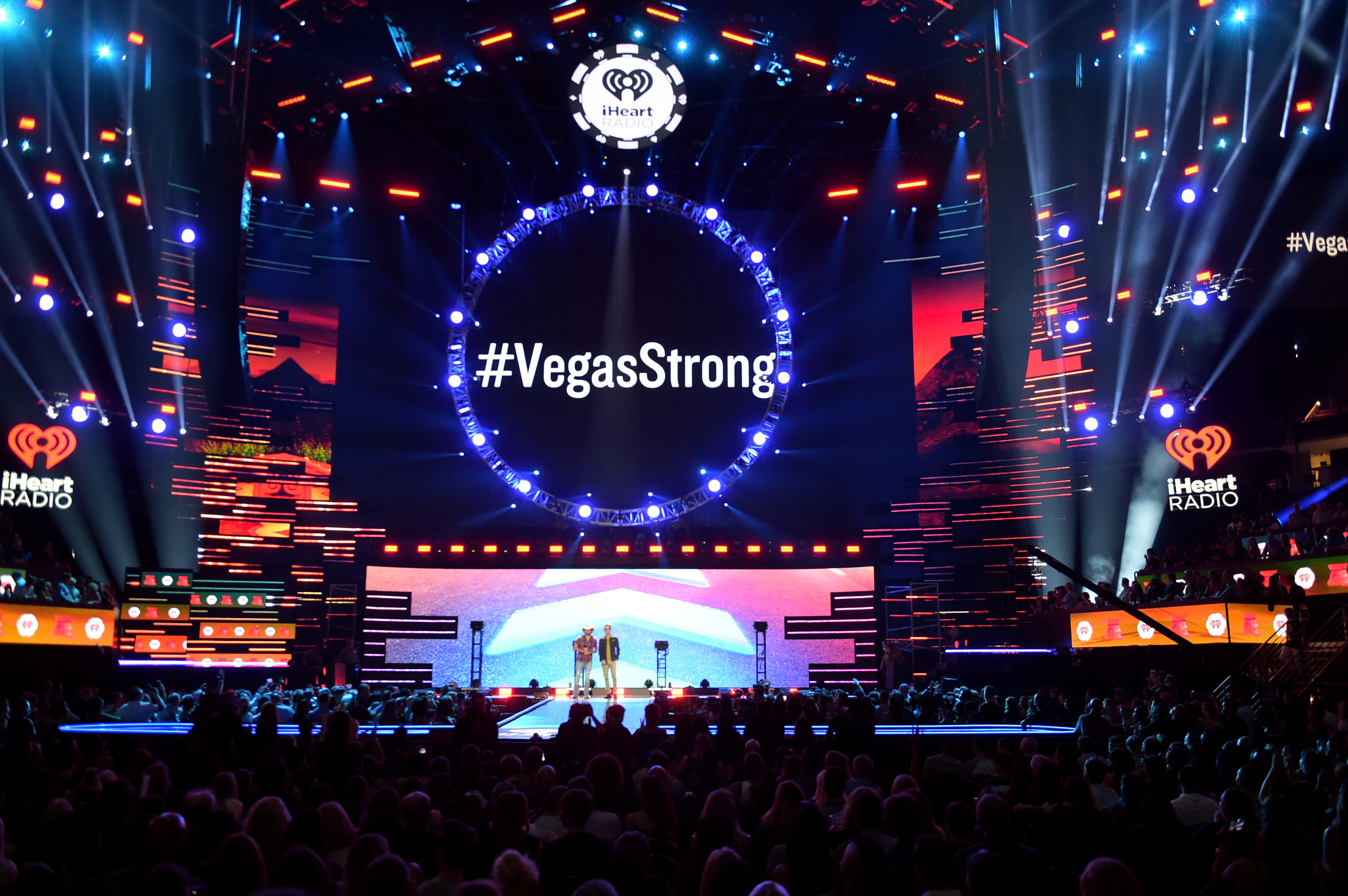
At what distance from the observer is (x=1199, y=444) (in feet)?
79.0

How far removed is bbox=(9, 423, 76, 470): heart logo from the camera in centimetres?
2098

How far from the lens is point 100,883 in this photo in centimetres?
309

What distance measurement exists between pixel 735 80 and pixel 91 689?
17108mm

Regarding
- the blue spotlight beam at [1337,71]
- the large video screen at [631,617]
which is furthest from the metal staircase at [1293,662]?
the blue spotlight beam at [1337,71]

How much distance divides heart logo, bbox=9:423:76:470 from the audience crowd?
42.7 feet

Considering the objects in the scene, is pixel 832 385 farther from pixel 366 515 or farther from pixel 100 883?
pixel 100 883

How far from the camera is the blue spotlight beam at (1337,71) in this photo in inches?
918

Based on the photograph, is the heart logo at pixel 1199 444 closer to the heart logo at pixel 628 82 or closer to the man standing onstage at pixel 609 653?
the man standing onstage at pixel 609 653

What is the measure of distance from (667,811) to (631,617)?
16.8 m

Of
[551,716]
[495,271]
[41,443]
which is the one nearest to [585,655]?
[551,716]

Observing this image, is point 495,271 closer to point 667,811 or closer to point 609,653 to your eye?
point 609,653

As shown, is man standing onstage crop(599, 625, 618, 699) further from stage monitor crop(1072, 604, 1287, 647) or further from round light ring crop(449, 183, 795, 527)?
stage monitor crop(1072, 604, 1287, 647)

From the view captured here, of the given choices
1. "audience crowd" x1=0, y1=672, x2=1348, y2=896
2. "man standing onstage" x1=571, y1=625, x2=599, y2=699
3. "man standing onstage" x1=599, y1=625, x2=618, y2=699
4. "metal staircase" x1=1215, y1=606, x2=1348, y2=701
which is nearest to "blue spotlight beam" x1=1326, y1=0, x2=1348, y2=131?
"metal staircase" x1=1215, y1=606, x2=1348, y2=701

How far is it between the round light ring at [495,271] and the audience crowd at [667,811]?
1175 cm
